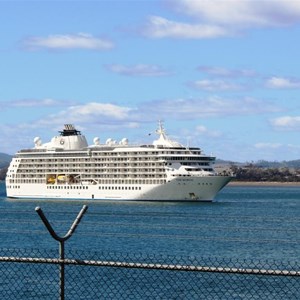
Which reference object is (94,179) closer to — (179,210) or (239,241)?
(179,210)

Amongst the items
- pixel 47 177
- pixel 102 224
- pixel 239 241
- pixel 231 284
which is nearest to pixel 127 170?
pixel 47 177

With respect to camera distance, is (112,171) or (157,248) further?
(112,171)

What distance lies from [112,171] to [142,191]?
623 centimetres

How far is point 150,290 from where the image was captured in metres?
24.9

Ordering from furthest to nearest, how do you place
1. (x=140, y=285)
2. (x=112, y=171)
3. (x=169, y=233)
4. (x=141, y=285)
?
(x=112, y=171), (x=169, y=233), (x=140, y=285), (x=141, y=285)

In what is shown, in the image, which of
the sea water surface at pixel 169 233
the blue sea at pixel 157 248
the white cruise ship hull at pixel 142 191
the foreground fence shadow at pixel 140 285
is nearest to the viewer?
the foreground fence shadow at pixel 140 285

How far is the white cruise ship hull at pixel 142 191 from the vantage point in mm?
92938

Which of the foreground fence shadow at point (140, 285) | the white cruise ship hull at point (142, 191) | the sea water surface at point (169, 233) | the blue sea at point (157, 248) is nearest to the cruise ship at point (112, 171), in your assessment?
the white cruise ship hull at point (142, 191)

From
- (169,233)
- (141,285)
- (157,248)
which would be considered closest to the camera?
(141,285)

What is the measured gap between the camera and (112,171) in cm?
10175

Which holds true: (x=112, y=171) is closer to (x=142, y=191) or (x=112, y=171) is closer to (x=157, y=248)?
(x=142, y=191)

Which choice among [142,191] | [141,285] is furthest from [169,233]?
[142,191]

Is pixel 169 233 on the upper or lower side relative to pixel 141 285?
upper

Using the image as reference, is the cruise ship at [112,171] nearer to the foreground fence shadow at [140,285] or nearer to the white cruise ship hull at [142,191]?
the white cruise ship hull at [142,191]
